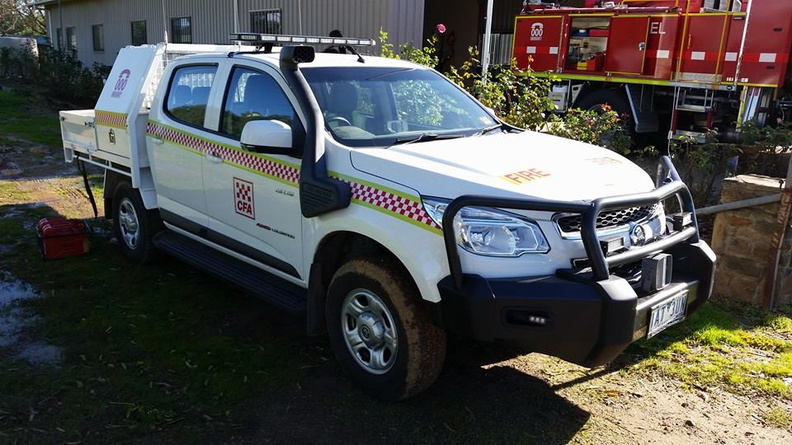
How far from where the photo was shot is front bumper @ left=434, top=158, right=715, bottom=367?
2.96 m

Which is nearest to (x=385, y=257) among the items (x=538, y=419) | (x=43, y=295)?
(x=538, y=419)

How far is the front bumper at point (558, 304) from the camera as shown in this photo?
2961 millimetres

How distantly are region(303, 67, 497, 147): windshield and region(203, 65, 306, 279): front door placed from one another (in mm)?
287

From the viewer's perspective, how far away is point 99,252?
6410mm

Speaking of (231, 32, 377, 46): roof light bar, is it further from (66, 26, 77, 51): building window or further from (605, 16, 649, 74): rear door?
(66, 26, 77, 51): building window

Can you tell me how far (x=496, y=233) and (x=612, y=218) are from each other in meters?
0.66

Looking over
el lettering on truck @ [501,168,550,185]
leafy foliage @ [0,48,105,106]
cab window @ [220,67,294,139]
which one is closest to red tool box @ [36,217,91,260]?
cab window @ [220,67,294,139]

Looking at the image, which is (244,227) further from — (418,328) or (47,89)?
(47,89)

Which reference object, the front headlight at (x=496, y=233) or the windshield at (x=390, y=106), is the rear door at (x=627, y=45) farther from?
the front headlight at (x=496, y=233)

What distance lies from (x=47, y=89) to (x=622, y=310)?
24864mm

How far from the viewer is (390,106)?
440 cm

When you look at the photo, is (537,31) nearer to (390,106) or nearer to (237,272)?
(390,106)

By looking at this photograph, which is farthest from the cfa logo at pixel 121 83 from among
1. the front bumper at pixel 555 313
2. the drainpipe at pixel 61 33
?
the drainpipe at pixel 61 33

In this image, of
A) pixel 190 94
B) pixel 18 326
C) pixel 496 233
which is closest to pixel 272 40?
pixel 190 94
